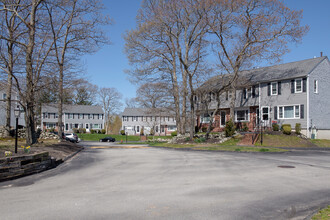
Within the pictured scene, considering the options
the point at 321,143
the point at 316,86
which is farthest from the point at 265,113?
the point at 321,143

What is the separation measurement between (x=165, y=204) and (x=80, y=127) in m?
76.3

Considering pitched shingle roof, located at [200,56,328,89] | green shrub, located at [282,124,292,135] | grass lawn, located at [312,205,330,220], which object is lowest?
grass lawn, located at [312,205,330,220]

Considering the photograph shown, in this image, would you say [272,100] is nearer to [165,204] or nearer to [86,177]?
[86,177]

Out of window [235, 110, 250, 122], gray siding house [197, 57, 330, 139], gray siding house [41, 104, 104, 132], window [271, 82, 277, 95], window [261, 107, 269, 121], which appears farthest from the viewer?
gray siding house [41, 104, 104, 132]

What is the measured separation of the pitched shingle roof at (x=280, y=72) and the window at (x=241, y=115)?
430cm

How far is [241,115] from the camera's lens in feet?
126

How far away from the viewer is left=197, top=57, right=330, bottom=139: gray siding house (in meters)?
29.6

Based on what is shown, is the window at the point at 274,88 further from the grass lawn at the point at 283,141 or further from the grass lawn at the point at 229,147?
the grass lawn at the point at 229,147

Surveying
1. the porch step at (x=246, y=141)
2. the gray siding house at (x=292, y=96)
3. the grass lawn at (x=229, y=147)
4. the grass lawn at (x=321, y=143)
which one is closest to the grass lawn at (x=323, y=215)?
the grass lawn at (x=229, y=147)

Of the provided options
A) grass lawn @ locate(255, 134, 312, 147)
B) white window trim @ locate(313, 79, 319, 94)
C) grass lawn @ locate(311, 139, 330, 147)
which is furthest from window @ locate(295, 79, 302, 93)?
grass lawn @ locate(255, 134, 312, 147)

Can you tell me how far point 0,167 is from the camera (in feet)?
32.8

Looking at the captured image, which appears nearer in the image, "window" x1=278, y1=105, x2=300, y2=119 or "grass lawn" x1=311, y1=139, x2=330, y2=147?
"grass lawn" x1=311, y1=139, x2=330, y2=147

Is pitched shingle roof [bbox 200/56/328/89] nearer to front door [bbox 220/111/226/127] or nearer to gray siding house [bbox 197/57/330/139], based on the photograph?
gray siding house [bbox 197/57/330/139]

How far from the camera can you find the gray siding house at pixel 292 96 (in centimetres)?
2964
